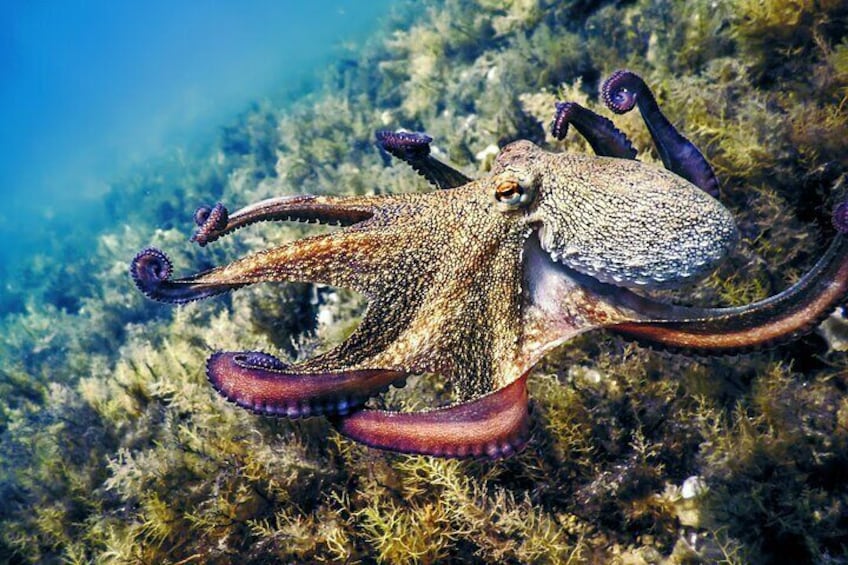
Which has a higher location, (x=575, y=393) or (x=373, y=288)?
(x=373, y=288)

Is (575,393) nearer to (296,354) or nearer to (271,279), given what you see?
(271,279)

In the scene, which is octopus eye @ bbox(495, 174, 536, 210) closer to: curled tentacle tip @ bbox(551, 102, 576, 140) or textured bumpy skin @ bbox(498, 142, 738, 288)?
textured bumpy skin @ bbox(498, 142, 738, 288)

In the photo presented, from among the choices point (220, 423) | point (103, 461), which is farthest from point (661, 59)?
point (103, 461)

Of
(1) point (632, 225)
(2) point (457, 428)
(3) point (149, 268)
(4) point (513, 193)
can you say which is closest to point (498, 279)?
(4) point (513, 193)

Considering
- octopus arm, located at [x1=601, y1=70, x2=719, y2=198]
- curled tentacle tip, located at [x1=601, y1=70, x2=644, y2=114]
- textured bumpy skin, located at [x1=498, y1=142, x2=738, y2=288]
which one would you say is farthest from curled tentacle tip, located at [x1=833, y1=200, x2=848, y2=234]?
curled tentacle tip, located at [x1=601, y1=70, x2=644, y2=114]

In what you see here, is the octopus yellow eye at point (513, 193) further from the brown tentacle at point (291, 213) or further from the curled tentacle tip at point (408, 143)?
the curled tentacle tip at point (408, 143)
